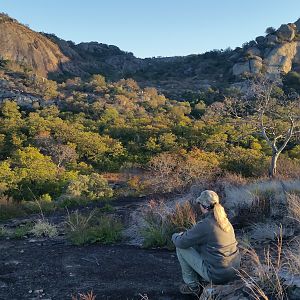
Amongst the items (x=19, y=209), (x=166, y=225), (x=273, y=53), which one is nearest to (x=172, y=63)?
(x=273, y=53)

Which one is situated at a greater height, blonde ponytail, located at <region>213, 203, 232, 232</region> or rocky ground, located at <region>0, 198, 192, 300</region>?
blonde ponytail, located at <region>213, 203, 232, 232</region>

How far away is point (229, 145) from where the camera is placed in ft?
93.4

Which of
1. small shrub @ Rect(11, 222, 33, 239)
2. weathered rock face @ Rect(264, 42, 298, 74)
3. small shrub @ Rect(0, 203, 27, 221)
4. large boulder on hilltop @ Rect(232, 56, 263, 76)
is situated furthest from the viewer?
→ weathered rock face @ Rect(264, 42, 298, 74)

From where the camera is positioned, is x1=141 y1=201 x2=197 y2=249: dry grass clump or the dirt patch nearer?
the dirt patch

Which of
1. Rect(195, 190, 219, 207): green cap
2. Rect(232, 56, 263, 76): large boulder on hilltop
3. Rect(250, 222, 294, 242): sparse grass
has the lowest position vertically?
Rect(250, 222, 294, 242): sparse grass

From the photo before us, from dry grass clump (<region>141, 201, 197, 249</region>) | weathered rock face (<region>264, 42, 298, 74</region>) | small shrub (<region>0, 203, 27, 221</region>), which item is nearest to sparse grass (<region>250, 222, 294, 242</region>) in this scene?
dry grass clump (<region>141, 201, 197, 249</region>)

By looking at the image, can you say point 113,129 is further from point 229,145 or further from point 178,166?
point 178,166

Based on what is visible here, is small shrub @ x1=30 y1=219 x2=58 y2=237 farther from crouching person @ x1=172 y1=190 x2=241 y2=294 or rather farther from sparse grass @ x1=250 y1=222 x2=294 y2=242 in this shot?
crouching person @ x1=172 y1=190 x2=241 y2=294

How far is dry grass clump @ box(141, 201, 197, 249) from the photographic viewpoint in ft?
23.3

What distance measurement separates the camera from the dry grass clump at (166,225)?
7109mm

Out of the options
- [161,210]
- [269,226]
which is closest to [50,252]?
[161,210]

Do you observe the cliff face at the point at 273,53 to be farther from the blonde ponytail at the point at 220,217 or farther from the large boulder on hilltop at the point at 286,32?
the blonde ponytail at the point at 220,217

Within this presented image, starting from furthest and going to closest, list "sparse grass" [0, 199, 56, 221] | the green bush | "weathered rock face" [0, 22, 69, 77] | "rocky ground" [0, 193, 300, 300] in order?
1. "weathered rock face" [0, 22, 69, 77]
2. the green bush
3. "sparse grass" [0, 199, 56, 221]
4. "rocky ground" [0, 193, 300, 300]

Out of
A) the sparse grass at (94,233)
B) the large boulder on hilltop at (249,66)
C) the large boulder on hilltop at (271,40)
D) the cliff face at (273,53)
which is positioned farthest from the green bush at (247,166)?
the large boulder on hilltop at (271,40)
